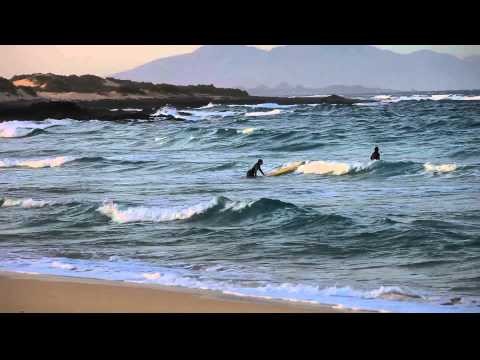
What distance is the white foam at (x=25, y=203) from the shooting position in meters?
5.14

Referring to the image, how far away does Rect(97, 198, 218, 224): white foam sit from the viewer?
509 cm

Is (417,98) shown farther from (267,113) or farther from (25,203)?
(25,203)

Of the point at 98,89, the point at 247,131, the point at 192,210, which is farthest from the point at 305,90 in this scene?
the point at 98,89

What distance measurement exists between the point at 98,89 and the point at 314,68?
1.63 m

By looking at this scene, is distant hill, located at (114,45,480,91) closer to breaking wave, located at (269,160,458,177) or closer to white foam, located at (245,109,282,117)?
white foam, located at (245,109,282,117)

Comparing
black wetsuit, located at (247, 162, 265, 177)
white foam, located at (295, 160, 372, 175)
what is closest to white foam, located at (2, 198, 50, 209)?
black wetsuit, located at (247, 162, 265, 177)

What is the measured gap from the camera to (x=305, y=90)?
5.23 meters

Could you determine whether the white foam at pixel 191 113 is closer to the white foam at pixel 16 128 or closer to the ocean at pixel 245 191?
the ocean at pixel 245 191

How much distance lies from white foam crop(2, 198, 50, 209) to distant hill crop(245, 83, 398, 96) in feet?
5.97

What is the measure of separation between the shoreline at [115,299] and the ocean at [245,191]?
6.7 inches

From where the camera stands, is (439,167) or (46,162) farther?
(46,162)

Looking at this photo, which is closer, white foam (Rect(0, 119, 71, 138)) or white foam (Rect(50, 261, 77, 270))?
white foam (Rect(50, 261, 77, 270))
